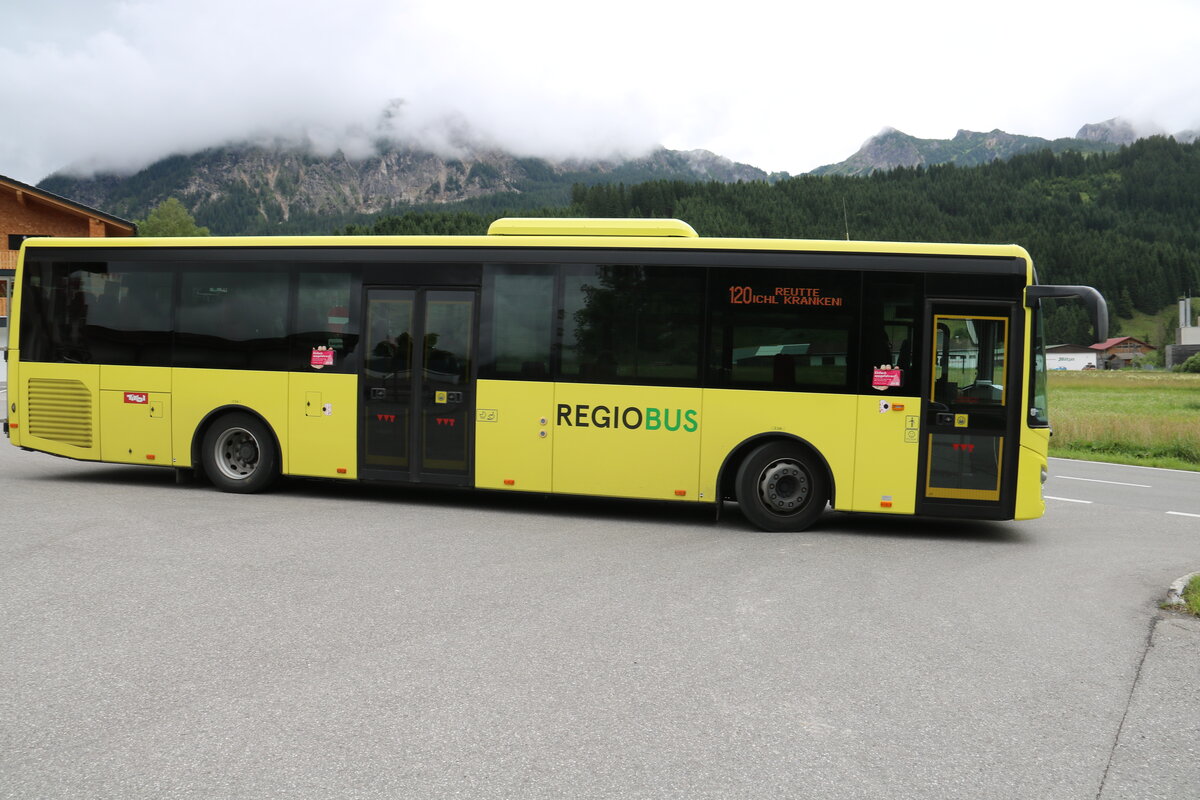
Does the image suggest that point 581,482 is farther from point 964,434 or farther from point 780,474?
point 964,434

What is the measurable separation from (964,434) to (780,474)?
176 centimetres

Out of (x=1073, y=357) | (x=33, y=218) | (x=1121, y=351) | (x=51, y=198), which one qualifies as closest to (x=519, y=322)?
(x=51, y=198)

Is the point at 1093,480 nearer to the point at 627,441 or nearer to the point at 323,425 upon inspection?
the point at 627,441

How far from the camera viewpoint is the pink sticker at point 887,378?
955cm

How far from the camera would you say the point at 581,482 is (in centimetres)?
1018

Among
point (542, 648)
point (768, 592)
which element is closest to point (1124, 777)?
point (542, 648)

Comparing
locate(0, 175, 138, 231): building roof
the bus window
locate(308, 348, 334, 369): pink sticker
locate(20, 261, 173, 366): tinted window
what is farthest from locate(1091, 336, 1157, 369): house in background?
locate(20, 261, 173, 366): tinted window

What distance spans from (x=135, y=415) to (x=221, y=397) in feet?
3.95

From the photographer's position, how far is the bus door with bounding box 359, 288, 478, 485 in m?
10.5

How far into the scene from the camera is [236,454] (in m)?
11.4

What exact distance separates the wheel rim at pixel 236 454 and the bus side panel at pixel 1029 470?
8.10 m

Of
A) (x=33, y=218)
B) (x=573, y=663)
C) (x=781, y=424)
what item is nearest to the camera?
(x=573, y=663)

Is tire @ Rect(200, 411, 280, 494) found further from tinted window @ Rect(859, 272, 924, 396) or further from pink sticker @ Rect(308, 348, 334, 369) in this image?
tinted window @ Rect(859, 272, 924, 396)

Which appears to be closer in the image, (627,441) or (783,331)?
(783,331)
